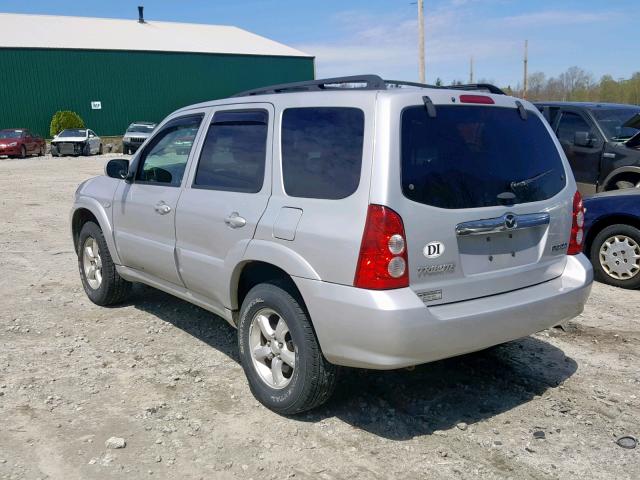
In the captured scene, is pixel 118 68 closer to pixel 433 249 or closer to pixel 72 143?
pixel 72 143

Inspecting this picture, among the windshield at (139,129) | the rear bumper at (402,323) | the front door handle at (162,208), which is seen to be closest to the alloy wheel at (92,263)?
the front door handle at (162,208)

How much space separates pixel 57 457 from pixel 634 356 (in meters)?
4.00

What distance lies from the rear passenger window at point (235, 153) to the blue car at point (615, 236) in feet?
13.9

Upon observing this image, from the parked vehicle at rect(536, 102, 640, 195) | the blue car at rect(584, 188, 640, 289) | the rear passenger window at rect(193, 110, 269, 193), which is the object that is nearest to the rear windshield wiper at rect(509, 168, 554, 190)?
the rear passenger window at rect(193, 110, 269, 193)

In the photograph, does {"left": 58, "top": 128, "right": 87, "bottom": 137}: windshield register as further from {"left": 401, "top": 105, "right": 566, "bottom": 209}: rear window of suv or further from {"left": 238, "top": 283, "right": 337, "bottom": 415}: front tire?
{"left": 401, "top": 105, "right": 566, "bottom": 209}: rear window of suv

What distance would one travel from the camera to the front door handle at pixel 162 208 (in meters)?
4.71

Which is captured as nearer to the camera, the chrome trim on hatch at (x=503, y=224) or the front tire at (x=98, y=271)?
the chrome trim on hatch at (x=503, y=224)

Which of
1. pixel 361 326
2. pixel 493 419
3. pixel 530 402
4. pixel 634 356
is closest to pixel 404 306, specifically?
pixel 361 326

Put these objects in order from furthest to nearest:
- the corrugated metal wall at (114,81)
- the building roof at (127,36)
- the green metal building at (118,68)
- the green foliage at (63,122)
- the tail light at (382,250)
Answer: the building roof at (127,36), the green metal building at (118,68), the corrugated metal wall at (114,81), the green foliage at (63,122), the tail light at (382,250)

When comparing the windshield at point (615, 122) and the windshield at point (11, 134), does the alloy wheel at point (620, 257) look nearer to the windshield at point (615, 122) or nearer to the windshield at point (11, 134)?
the windshield at point (615, 122)

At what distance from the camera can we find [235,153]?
4.23 metres

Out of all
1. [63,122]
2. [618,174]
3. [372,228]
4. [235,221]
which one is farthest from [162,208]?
[63,122]

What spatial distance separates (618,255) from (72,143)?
98.1ft

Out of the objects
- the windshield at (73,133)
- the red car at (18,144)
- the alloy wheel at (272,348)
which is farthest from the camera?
the windshield at (73,133)
